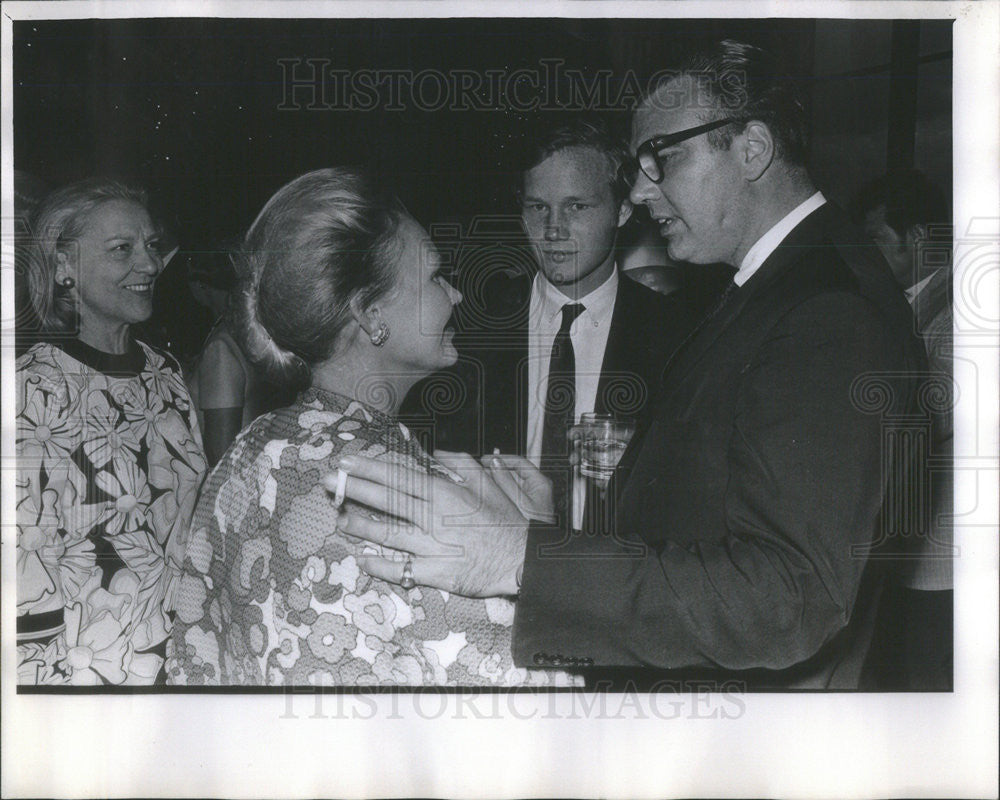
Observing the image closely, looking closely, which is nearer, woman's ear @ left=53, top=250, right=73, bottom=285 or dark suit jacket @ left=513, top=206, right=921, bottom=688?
dark suit jacket @ left=513, top=206, right=921, bottom=688

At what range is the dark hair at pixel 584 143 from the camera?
88.0 inches

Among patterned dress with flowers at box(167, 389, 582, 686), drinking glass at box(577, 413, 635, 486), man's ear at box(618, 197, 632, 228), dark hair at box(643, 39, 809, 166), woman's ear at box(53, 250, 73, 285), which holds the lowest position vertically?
patterned dress with flowers at box(167, 389, 582, 686)

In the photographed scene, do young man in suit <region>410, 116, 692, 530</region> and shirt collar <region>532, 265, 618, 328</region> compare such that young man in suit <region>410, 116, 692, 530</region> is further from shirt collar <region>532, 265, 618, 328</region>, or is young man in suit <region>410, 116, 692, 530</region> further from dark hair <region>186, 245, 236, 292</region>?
dark hair <region>186, 245, 236, 292</region>

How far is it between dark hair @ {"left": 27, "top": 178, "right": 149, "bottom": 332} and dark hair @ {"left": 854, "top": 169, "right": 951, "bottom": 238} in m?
1.74

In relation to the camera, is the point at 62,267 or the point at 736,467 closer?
the point at 736,467

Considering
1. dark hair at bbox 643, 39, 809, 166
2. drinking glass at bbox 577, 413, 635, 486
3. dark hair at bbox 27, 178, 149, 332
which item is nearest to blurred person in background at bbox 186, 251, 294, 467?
dark hair at bbox 27, 178, 149, 332

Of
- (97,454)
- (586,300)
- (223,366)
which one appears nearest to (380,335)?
(223,366)

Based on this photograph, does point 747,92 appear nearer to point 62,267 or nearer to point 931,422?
point 931,422

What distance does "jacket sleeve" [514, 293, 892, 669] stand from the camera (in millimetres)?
2154

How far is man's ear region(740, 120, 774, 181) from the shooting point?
221 cm

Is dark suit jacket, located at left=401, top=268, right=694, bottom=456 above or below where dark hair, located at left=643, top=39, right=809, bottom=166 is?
below

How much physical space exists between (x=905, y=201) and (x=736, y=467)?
2.55 ft

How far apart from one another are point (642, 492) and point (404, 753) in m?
0.88

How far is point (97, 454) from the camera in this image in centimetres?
228
